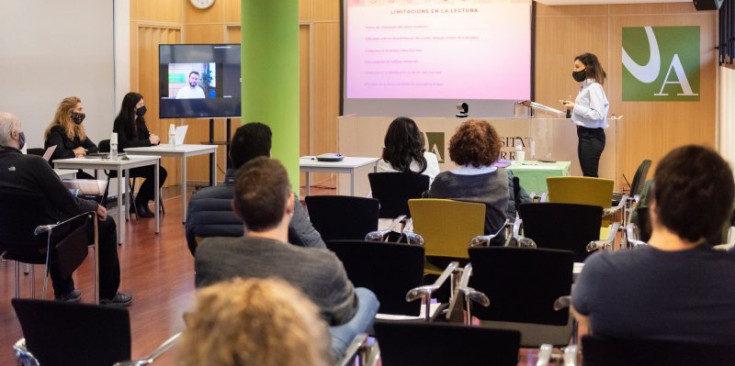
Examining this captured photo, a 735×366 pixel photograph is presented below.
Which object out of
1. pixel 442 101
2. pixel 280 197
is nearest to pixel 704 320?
pixel 280 197

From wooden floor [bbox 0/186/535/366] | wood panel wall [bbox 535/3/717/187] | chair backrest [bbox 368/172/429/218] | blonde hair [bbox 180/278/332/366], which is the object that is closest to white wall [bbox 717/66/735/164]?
wood panel wall [bbox 535/3/717/187]

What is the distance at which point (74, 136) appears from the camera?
30.7 feet

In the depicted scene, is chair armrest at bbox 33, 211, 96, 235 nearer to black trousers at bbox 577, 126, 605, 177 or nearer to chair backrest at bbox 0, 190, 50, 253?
chair backrest at bbox 0, 190, 50, 253

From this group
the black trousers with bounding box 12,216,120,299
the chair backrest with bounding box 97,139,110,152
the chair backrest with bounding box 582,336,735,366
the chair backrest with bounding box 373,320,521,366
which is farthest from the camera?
the chair backrest with bounding box 97,139,110,152

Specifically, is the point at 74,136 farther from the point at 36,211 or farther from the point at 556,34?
the point at 556,34

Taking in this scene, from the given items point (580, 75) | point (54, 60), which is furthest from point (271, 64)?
point (54, 60)

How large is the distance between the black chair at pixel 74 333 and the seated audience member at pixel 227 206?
4.75ft

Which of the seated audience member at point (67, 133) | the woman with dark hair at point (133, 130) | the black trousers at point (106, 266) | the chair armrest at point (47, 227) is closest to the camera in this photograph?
the chair armrest at point (47, 227)

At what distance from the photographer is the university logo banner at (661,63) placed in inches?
465

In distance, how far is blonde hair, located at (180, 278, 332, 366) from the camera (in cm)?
146

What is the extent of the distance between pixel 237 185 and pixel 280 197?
15cm

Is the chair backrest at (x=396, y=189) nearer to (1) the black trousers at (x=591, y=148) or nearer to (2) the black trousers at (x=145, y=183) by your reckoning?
(1) the black trousers at (x=591, y=148)

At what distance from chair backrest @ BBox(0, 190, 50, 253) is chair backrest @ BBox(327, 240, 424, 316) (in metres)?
2.45

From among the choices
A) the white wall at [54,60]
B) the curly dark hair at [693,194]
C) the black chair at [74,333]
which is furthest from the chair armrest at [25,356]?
the white wall at [54,60]
